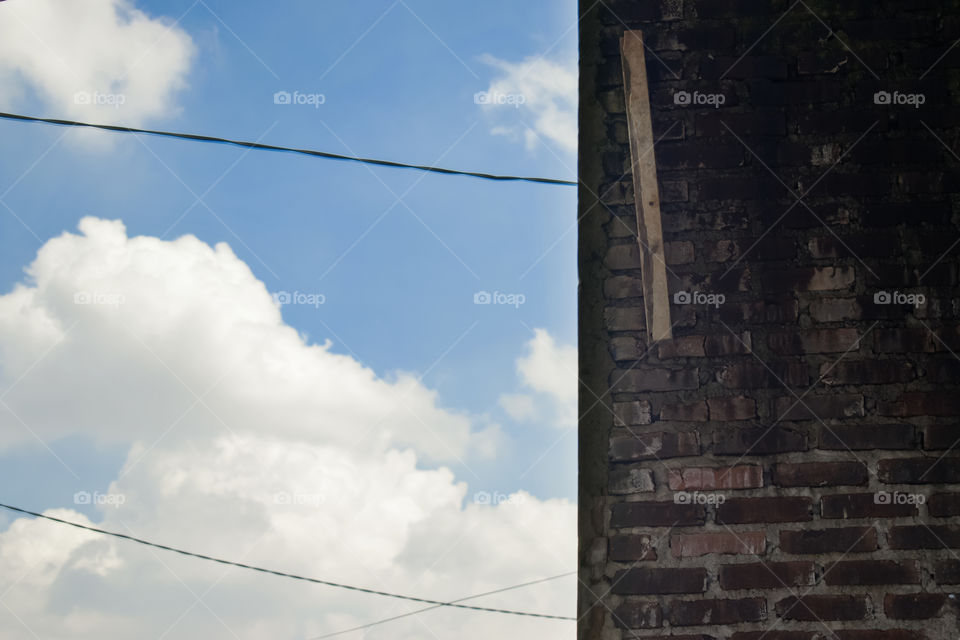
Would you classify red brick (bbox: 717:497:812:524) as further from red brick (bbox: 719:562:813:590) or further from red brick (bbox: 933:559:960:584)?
red brick (bbox: 933:559:960:584)

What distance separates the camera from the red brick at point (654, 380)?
186 centimetres

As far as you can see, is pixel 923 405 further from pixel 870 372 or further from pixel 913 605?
pixel 913 605

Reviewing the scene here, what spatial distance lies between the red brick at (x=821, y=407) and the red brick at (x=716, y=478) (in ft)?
0.51

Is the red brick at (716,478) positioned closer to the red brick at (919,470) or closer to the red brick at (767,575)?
the red brick at (767,575)

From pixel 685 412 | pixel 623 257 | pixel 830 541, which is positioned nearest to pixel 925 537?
pixel 830 541

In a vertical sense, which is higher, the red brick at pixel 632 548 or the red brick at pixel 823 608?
the red brick at pixel 632 548

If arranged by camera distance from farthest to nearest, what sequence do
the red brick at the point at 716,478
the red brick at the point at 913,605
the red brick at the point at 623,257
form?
the red brick at the point at 623,257 → the red brick at the point at 716,478 → the red brick at the point at 913,605

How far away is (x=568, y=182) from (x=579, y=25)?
1.97 m

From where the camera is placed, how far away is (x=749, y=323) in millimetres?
1879

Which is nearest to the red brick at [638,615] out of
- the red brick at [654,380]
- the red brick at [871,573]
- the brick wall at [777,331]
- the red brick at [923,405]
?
the brick wall at [777,331]

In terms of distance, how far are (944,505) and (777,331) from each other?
542mm

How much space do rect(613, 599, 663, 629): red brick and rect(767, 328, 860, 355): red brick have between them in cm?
69

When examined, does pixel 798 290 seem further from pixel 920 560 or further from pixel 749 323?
pixel 920 560

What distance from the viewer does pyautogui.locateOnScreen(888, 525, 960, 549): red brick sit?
1724mm
